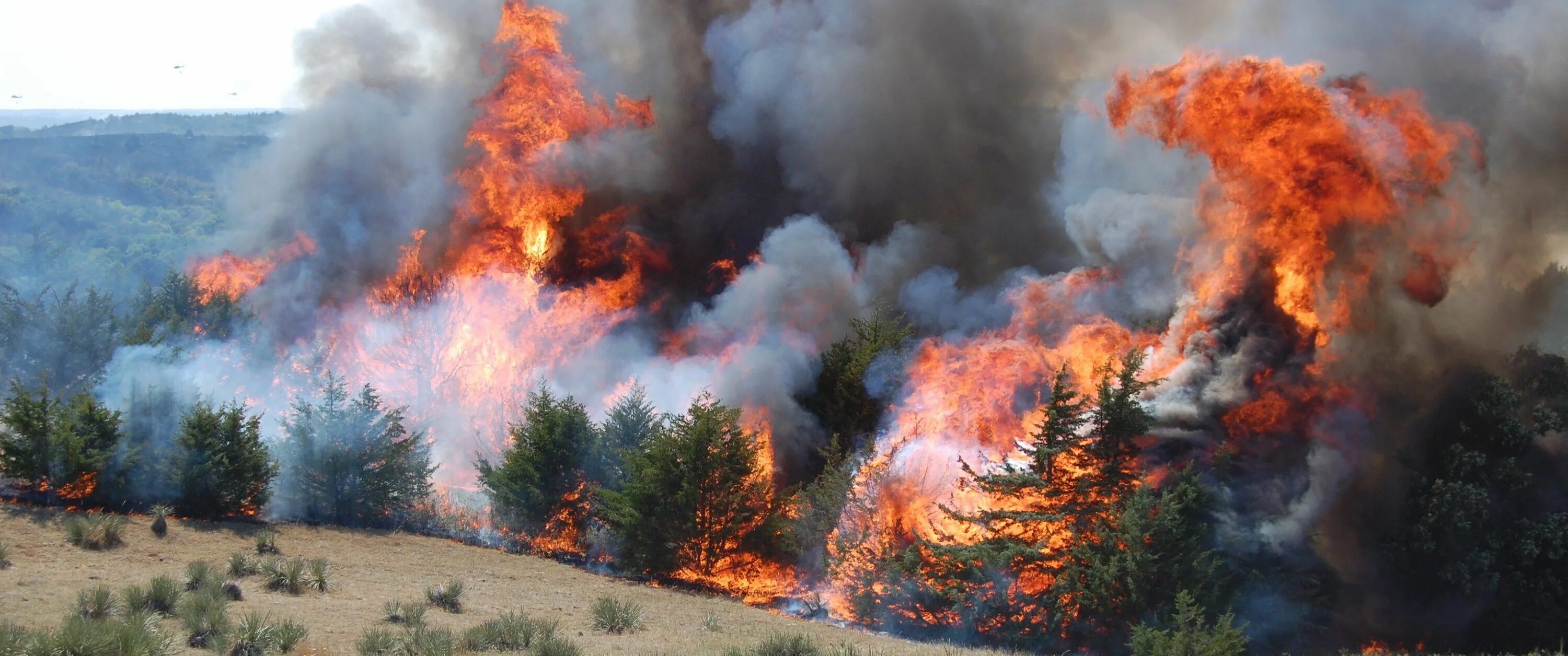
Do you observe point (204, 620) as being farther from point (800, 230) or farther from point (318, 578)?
point (800, 230)

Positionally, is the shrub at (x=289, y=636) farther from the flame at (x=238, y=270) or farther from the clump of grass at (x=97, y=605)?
the flame at (x=238, y=270)

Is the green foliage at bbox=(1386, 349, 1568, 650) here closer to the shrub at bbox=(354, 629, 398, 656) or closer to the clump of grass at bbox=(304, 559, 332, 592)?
the shrub at bbox=(354, 629, 398, 656)

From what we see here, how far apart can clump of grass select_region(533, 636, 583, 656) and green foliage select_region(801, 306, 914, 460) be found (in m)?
10.8

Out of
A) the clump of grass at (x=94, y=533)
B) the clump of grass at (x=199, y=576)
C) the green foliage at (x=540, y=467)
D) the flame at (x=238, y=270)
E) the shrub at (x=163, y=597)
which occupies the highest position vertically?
the flame at (x=238, y=270)

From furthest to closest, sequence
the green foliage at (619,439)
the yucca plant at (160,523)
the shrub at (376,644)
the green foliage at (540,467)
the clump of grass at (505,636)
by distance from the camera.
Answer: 1. the green foliage at (619,439)
2. the green foliage at (540,467)
3. the yucca plant at (160,523)
4. the clump of grass at (505,636)
5. the shrub at (376,644)

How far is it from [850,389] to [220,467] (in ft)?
42.4

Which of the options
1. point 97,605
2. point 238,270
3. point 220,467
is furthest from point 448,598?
point 238,270

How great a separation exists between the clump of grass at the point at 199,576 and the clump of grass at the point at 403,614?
2403mm

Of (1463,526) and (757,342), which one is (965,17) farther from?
(1463,526)

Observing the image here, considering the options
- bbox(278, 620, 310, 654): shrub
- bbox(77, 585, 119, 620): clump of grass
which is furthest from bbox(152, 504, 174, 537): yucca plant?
bbox(278, 620, 310, 654): shrub

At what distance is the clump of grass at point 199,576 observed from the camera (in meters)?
13.8

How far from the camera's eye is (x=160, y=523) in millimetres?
17125

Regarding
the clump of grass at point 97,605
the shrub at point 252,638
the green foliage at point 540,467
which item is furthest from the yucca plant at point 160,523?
the shrub at point 252,638

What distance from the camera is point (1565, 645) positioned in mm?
16703
